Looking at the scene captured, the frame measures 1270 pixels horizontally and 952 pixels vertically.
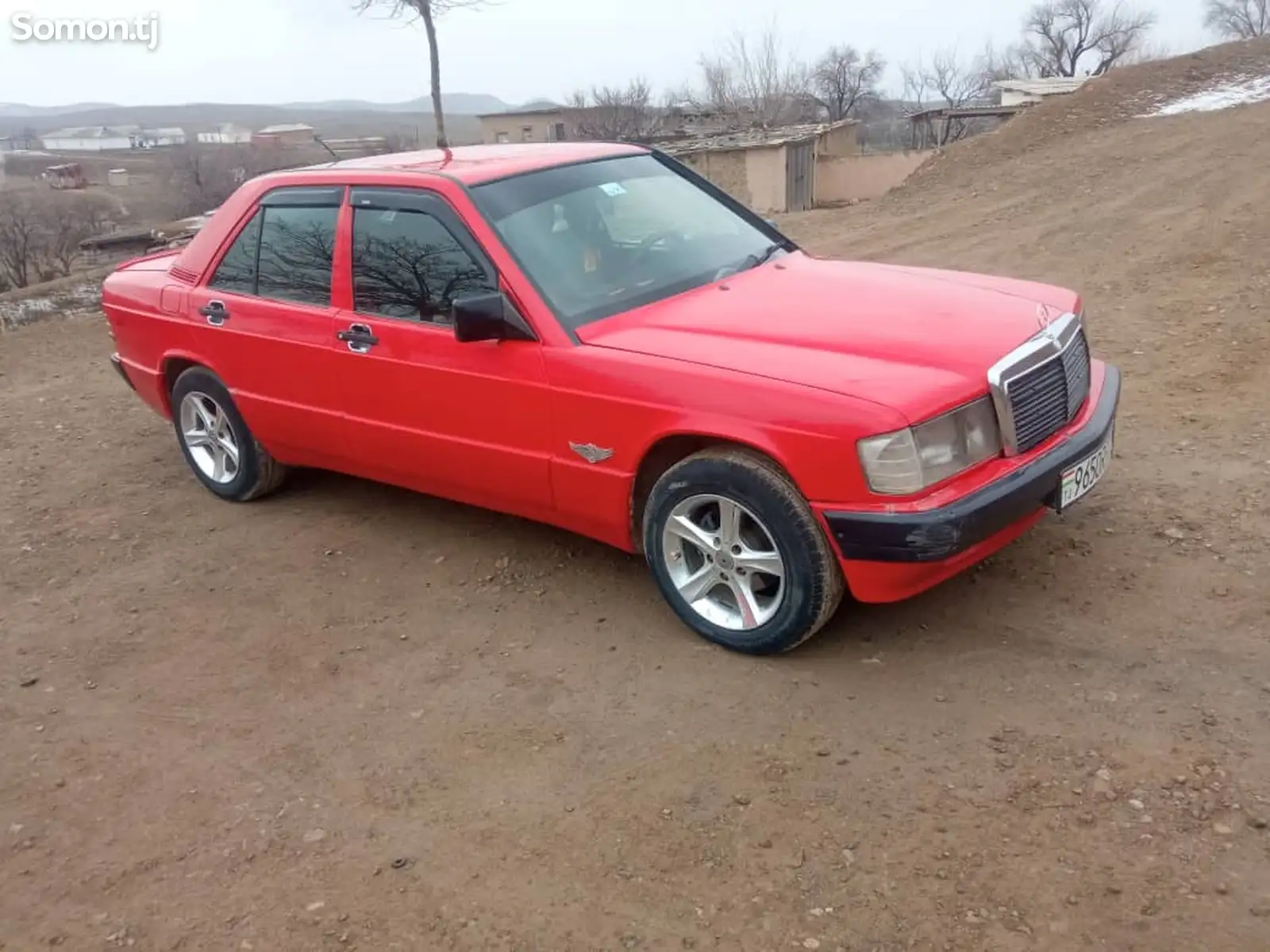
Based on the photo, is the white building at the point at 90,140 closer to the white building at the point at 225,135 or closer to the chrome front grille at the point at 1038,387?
the white building at the point at 225,135

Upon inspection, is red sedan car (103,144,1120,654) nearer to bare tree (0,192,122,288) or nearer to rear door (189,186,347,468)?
rear door (189,186,347,468)

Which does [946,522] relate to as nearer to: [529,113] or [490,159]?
[490,159]

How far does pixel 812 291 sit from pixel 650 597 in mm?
1328

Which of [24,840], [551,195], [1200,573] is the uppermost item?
[551,195]

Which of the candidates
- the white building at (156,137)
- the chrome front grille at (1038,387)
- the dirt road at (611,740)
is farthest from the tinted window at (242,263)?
the white building at (156,137)

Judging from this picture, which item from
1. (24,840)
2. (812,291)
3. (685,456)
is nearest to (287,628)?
(24,840)

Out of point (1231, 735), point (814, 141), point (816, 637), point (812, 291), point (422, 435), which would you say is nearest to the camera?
point (1231, 735)

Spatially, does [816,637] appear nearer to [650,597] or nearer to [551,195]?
[650,597]

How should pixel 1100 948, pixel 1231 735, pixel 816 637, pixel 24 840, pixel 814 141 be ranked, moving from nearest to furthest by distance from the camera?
1. pixel 1100 948
2. pixel 1231 735
3. pixel 24 840
4. pixel 816 637
5. pixel 814 141

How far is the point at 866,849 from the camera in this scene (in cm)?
274

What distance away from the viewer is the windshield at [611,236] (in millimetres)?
4039

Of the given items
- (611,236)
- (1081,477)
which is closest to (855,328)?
(1081,477)

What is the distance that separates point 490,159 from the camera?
15.2ft

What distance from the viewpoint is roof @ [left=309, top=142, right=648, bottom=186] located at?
172 inches
